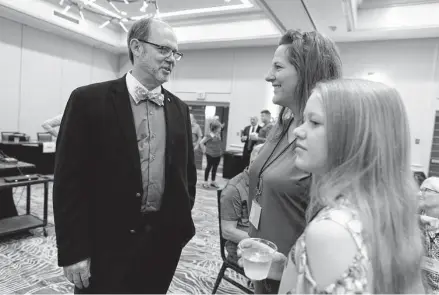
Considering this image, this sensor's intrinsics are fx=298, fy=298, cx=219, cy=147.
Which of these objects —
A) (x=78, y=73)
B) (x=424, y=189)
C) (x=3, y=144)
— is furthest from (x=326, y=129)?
(x=78, y=73)

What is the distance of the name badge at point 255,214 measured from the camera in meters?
1.17

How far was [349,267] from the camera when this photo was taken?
1.90ft

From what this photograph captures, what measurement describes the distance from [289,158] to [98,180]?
0.84 metres

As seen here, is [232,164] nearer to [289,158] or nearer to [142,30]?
[142,30]

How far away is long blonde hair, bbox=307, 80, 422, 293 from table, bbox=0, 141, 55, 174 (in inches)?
255

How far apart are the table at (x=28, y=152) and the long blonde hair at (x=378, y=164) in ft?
21.2

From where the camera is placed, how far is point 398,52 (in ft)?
22.8

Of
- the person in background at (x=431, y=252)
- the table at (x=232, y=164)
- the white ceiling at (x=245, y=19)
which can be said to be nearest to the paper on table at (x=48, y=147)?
the white ceiling at (x=245, y=19)

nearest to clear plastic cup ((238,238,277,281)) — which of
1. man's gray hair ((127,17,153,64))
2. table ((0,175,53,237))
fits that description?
man's gray hair ((127,17,153,64))

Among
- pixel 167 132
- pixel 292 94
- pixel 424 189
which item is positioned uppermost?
pixel 292 94

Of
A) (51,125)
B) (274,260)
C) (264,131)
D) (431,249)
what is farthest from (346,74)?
(274,260)

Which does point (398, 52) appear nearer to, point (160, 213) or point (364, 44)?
point (364, 44)

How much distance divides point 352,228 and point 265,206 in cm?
53

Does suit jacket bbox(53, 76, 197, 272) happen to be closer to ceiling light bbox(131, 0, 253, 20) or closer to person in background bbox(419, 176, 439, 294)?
person in background bbox(419, 176, 439, 294)
